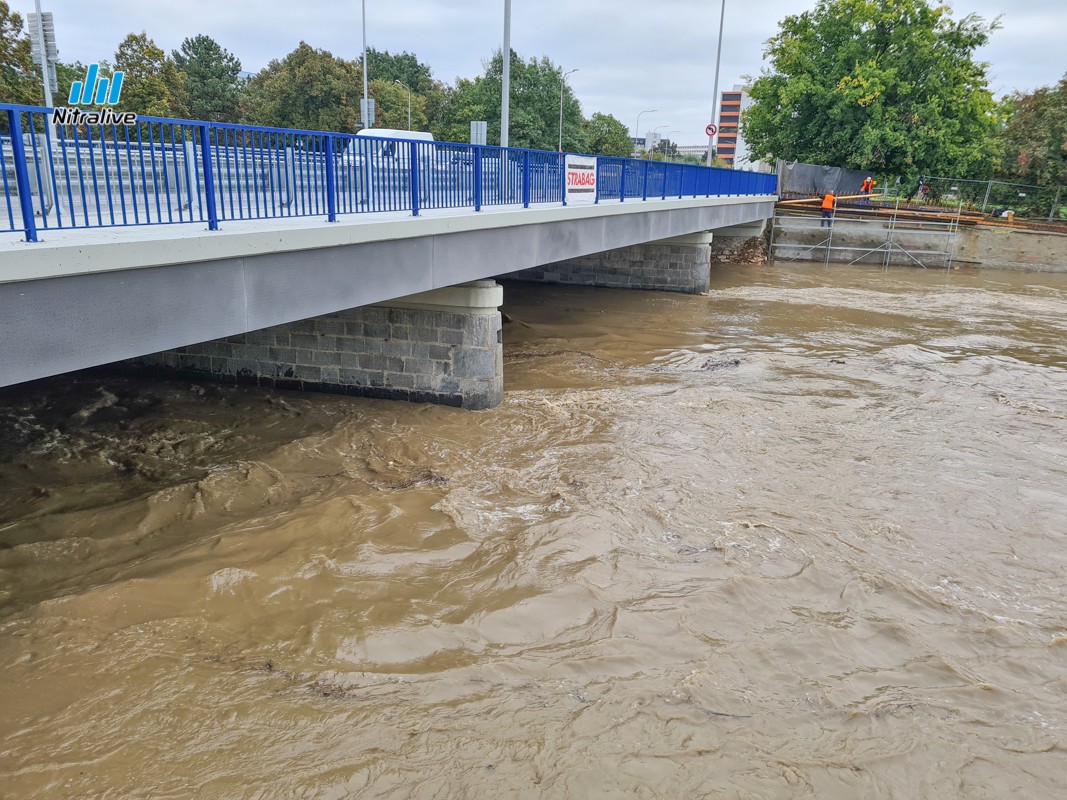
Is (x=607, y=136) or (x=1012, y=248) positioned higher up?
(x=607, y=136)

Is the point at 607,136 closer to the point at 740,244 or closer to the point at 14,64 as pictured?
the point at 740,244

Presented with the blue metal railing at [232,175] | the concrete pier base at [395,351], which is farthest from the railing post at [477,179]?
the concrete pier base at [395,351]

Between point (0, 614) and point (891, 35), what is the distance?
142 ft

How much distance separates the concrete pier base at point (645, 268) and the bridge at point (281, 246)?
7153 millimetres

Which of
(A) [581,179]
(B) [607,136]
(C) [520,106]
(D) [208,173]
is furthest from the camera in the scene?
(B) [607,136]

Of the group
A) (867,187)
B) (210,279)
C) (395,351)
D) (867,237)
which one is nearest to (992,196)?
(867,187)

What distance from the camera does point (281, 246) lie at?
22.1ft

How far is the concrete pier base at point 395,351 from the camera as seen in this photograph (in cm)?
1077

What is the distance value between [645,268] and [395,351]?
564 inches

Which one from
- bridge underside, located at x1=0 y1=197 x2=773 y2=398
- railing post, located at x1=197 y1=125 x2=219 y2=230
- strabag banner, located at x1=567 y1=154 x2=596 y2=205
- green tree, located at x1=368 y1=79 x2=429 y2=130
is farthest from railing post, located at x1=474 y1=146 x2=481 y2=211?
green tree, located at x1=368 y1=79 x2=429 y2=130

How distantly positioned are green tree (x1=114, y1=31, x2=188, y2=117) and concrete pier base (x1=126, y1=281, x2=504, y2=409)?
30.1 meters

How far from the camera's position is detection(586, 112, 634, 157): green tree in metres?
74.9

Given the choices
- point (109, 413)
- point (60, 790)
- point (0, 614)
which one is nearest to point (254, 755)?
point (60, 790)

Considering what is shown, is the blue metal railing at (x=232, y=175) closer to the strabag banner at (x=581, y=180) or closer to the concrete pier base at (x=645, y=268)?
the strabag banner at (x=581, y=180)
